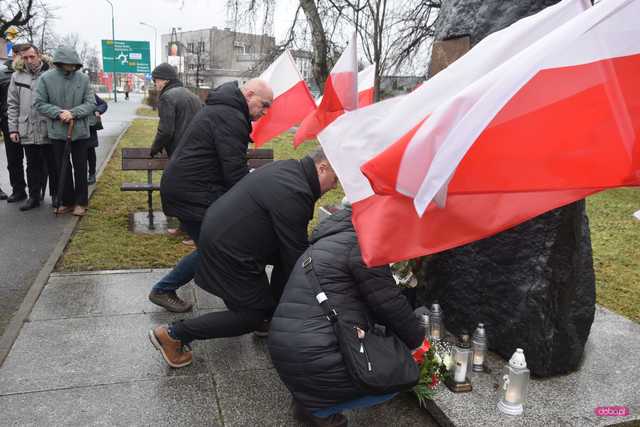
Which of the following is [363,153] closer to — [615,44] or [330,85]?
[615,44]

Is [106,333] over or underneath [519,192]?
underneath

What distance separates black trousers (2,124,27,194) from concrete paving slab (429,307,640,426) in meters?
6.33

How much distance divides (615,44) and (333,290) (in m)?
1.52

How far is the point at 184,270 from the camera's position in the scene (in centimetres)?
Answer: 423

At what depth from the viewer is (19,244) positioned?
6039mm

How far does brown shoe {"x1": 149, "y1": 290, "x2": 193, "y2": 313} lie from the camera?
4359 mm

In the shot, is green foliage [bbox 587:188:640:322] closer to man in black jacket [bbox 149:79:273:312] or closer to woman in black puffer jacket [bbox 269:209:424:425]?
woman in black puffer jacket [bbox 269:209:424:425]

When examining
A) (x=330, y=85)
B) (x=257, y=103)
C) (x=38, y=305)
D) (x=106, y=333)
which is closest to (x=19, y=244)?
(x=38, y=305)

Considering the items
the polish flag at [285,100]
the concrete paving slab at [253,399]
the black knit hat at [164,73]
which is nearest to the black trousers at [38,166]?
the black knit hat at [164,73]

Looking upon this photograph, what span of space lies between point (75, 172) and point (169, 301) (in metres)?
3.23

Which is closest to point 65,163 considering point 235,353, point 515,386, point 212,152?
point 212,152

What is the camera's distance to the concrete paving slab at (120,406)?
10.0ft

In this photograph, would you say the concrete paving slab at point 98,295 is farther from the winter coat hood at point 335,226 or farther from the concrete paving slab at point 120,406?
the winter coat hood at point 335,226

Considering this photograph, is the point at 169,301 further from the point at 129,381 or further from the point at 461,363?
the point at 461,363
